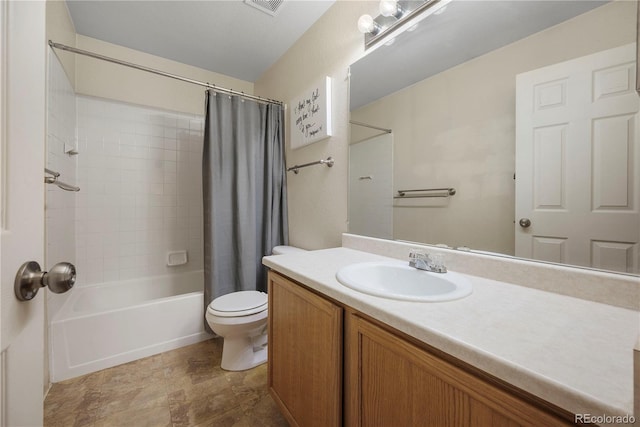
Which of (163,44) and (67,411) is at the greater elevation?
(163,44)

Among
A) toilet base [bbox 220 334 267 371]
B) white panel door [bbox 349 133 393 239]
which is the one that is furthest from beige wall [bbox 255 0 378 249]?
toilet base [bbox 220 334 267 371]

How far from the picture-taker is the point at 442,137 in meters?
1.10

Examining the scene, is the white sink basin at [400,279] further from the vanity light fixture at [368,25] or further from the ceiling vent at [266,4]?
the ceiling vent at [266,4]

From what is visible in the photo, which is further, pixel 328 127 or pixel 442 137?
pixel 328 127

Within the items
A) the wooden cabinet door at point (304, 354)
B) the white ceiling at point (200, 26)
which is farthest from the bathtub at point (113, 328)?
the white ceiling at point (200, 26)

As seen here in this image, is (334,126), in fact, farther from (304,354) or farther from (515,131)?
(304,354)

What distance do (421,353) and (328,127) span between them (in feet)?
4.60

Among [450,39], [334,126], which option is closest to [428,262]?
[450,39]

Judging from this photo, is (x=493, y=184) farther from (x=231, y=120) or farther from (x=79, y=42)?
(x=79, y=42)

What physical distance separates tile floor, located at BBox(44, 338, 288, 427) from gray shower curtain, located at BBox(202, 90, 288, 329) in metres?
0.48

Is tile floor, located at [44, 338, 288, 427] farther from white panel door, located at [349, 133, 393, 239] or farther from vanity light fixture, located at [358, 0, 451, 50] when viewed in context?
vanity light fixture, located at [358, 0, 451, 50]

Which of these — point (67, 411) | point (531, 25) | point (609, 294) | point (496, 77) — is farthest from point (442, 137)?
point (67, 411)

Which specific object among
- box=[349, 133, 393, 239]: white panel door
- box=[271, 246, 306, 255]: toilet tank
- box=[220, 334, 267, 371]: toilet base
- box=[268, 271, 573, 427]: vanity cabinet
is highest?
box=[349, 133, 393, 239]: white panel door

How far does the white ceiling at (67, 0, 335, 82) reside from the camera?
165cm
